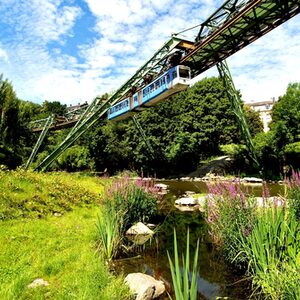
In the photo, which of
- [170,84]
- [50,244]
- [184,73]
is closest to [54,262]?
[50,244]

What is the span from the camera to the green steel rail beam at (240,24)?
41.6ft

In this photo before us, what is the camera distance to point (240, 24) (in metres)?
14.2

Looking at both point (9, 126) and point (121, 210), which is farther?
point (9, 126)

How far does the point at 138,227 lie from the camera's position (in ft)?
23.7

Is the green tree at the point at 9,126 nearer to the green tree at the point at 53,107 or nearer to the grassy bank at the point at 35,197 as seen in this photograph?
the grassy bank at the point at 35,197

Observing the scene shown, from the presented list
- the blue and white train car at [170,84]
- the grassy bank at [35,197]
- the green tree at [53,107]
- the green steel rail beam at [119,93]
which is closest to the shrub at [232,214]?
the grassy bank at [35,197]

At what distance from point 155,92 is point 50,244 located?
39.1ft

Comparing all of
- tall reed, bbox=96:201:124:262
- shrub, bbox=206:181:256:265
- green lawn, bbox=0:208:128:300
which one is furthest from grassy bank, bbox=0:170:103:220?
shrub, bbox=206:181:256:265

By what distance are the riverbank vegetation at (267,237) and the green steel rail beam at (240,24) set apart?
1044 centimetres

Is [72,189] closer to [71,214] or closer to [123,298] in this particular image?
[71,214]

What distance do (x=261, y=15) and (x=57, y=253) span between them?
14036 mm

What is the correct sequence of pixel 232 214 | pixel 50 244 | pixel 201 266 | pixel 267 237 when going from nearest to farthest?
1. pixel 267 237
2. pixel 232 214
3. pixel 201 266
4. pixel 50 244

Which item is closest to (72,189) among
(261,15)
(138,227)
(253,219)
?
(138,227)

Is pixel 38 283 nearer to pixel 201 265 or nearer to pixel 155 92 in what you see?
pixel 201 265
